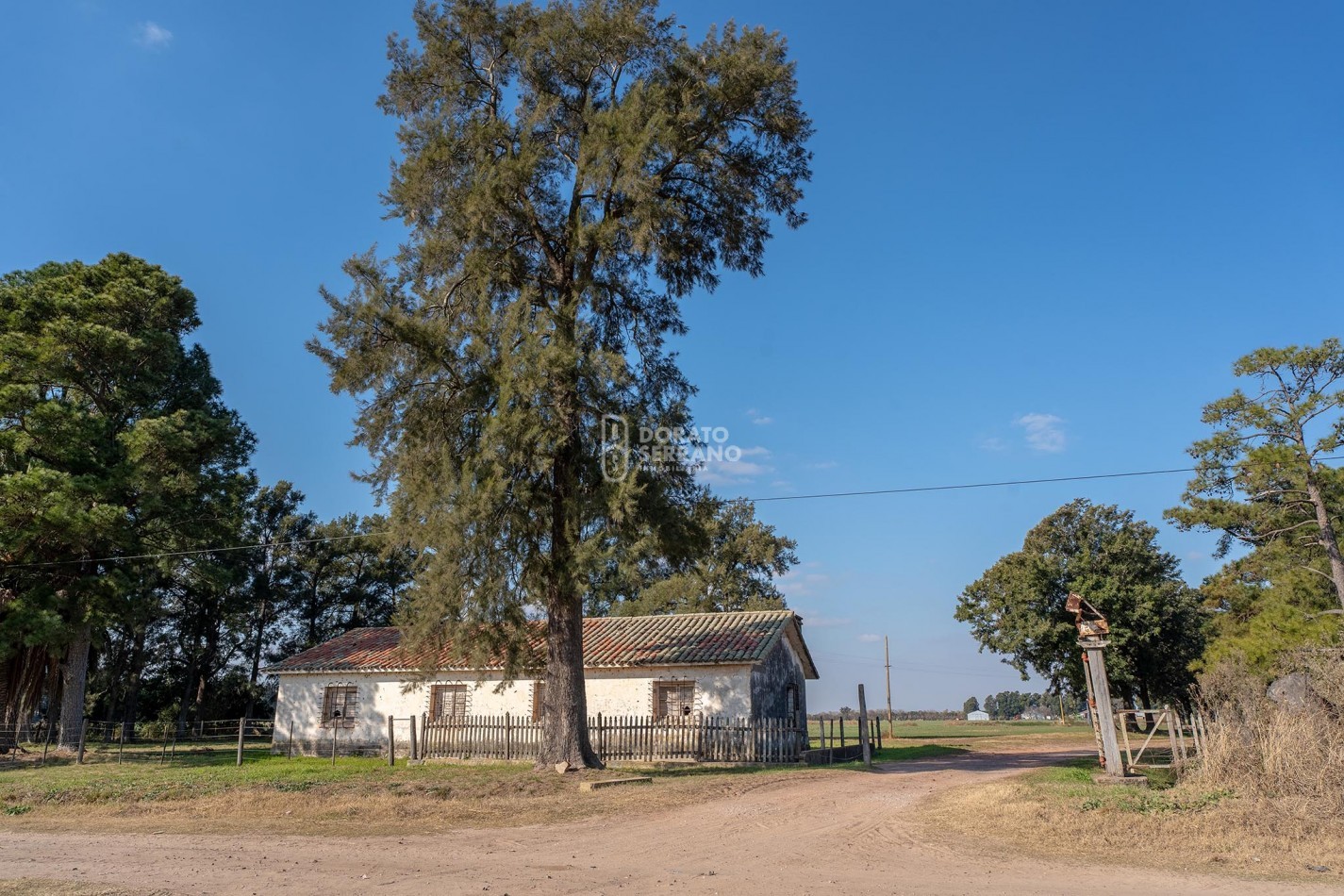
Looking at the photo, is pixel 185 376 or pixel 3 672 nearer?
pixel 3 672

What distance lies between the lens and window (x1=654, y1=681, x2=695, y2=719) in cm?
2498

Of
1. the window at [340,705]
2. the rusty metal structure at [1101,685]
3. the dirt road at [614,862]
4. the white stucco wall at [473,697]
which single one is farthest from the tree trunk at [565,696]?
the window at [340,705]

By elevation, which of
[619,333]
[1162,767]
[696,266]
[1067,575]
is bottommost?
[1162,767]

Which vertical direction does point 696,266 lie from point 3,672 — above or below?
above

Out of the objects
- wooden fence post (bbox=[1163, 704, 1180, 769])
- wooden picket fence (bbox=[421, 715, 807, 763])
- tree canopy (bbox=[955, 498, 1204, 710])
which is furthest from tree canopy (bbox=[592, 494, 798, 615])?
wooden fence post (bbox=[1163, 704, 1180, 769])

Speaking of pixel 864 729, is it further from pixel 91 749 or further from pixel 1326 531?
pixel 91 749

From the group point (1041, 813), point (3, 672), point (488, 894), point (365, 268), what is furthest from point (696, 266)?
point (3, 672)

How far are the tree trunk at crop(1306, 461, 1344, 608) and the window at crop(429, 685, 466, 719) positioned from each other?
2788cm

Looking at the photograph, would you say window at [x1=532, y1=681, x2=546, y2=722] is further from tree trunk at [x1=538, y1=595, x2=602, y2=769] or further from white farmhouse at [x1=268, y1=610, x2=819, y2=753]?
tree trunk at [x1=538, y1=595, x2=602, y2=769]

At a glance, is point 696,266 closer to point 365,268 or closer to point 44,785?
point 365,268

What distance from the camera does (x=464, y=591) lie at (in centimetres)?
1748

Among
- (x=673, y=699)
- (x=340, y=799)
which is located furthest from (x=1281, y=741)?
(x=673, y=699)

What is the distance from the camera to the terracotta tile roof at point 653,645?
83.1 feet

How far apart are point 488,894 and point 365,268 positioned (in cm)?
1460
